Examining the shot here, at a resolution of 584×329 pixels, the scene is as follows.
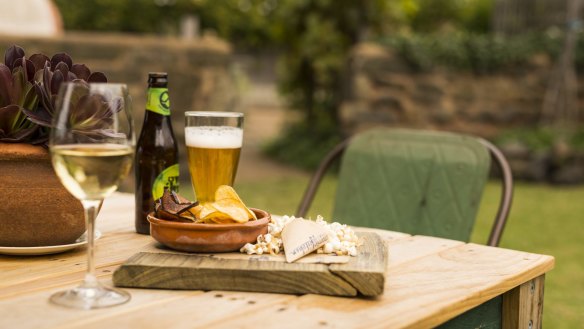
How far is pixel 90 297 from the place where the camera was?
1077mm

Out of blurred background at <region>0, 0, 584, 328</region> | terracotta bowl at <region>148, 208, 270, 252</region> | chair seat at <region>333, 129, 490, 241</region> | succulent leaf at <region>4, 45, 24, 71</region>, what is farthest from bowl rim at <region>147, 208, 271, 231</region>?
blurred background at <region>0, 0, 584, 328</region>

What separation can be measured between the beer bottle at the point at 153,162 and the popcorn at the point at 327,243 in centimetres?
31

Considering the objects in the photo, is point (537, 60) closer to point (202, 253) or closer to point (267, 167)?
point (267, 167)

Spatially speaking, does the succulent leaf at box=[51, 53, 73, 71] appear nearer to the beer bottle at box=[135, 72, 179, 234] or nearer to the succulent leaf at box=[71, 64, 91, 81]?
the succulent leaf at box=[71, 64, 91, 81]

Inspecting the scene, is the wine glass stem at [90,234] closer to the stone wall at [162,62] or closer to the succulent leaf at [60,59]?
the succulent leaf at [60,59]

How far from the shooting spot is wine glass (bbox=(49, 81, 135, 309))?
1.01 m

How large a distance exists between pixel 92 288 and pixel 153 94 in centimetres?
51

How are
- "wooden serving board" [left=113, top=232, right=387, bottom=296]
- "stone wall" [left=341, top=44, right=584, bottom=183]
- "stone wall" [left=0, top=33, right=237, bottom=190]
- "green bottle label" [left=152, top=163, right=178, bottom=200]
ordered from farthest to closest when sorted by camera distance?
"stone wall" [left=341, top=44, right=584, bottom=183] → "stone wall" [left=0, top=33, right=237, bottom=190] → "green bottle label" [left=152, top=163, right=178, bottom=200] → "wooden serving board" [left=113, top=232, right=387, bottom=296]

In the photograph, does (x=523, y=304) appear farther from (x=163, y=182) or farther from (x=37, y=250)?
(x=37, y=250)

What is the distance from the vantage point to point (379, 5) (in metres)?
8.44

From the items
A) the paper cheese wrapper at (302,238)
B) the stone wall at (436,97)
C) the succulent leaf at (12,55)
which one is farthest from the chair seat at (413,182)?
the stone wall at (436,97)

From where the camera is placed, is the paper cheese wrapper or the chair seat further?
the chair seat

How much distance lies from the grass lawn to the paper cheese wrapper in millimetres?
2468

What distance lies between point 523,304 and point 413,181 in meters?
0.98
